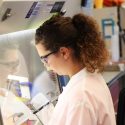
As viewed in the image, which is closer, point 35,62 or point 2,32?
point 2,32

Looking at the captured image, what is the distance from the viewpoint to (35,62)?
1.87 m

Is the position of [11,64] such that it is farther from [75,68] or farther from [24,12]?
[75,68]

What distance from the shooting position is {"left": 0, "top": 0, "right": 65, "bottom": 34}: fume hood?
147 centimetres

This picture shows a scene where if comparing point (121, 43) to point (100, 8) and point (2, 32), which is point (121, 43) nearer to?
point (100, 8)

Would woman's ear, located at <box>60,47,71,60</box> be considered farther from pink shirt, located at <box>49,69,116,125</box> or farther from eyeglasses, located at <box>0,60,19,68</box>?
eyeglasses, located at <box>0,60,19,68</box>

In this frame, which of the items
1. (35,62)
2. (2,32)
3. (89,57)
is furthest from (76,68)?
(35,62)

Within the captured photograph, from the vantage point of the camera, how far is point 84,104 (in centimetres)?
120

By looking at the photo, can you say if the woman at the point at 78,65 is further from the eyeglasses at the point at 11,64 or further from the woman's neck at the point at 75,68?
the eyeglasses at the point at 11,64

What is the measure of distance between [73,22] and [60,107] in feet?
1.21

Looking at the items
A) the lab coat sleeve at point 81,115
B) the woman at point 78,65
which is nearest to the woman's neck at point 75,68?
the woman at point 78,65

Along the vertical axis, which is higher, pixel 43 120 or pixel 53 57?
pixel 53 57

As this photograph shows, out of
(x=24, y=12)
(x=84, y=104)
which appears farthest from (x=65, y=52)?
(x=24, y=12)

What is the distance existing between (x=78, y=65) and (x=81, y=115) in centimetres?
22

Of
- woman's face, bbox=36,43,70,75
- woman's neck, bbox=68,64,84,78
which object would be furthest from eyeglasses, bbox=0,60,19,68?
woman's neck, bbox=68,64,84,78
